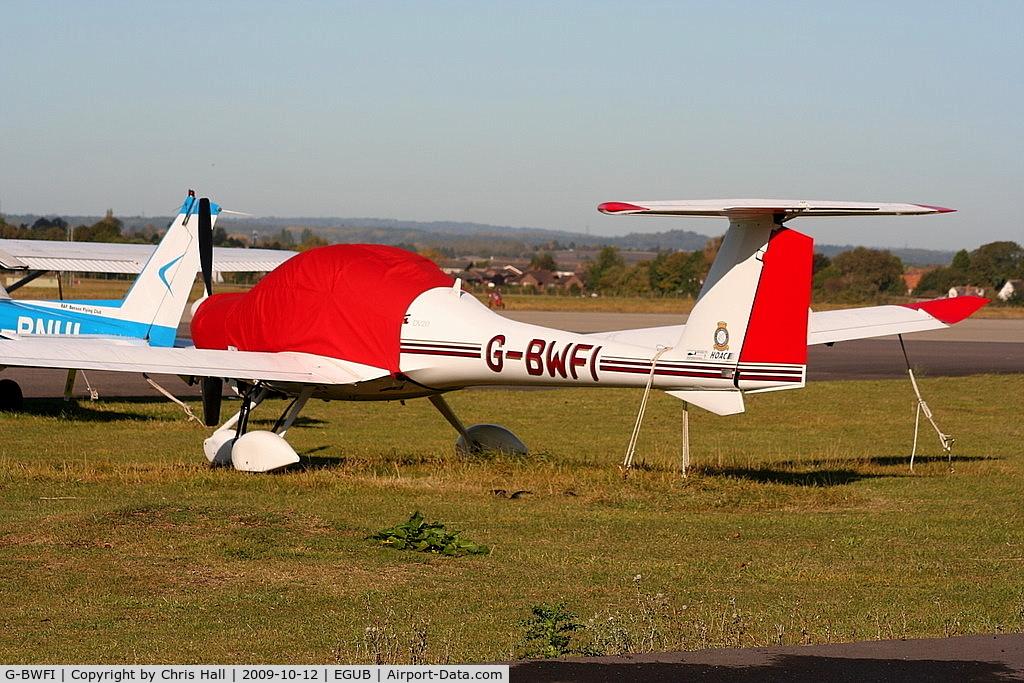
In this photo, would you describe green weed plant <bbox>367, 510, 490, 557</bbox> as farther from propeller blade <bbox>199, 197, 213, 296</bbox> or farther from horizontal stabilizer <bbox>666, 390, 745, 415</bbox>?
propeller blade <bbox>199, 197, 213, 296</bbox>

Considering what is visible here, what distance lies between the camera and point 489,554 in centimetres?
962

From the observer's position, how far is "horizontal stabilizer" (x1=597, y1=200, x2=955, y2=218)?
10898mm

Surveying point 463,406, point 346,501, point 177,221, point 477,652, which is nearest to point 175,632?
point 477,652

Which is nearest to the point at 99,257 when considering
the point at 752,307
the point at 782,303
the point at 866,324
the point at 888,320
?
the point at 866,324

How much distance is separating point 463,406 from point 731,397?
12.6m

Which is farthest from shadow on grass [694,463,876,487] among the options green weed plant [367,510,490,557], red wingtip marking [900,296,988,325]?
green weed plant [367,510,490,557]

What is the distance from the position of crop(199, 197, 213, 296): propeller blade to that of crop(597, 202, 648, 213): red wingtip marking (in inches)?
297

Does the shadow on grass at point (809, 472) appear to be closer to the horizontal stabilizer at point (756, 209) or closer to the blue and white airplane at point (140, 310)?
the horizontal stabilizer at point (756, 209)

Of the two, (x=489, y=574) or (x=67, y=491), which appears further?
(x=67, y=491)

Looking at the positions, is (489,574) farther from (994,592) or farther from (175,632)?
(994,592)

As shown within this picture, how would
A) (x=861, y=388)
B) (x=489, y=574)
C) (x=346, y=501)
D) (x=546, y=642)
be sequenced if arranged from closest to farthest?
(x=546, y=642), (x=489, y=574), (x=346, y=501), (x=861, y=388)

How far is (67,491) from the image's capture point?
12172 mm

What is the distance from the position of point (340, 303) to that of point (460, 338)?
152 centimetres

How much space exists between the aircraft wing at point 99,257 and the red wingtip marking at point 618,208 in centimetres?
1513
